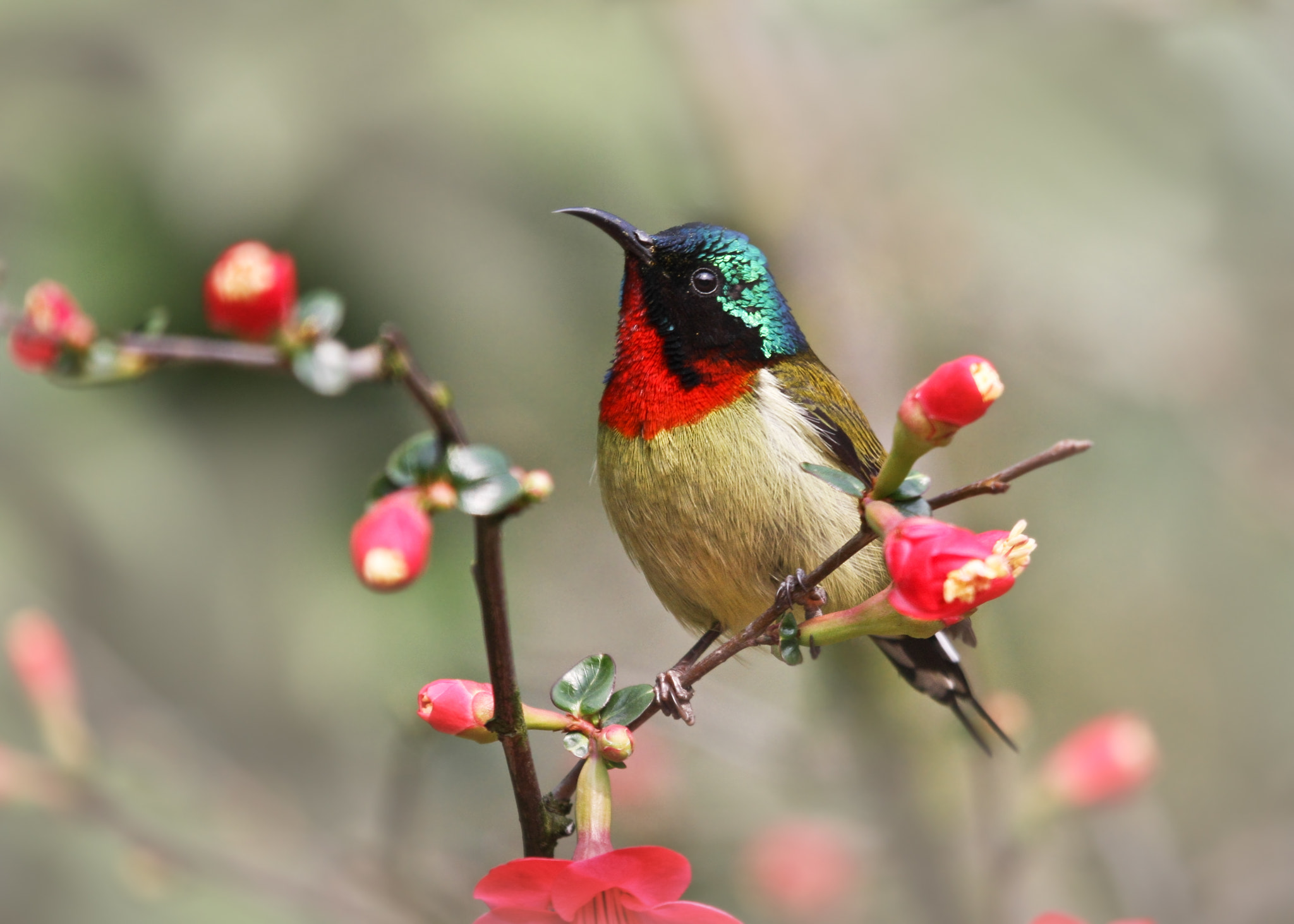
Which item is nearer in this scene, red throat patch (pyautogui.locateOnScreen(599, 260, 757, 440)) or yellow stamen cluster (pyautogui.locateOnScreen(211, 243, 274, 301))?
yellow stamen cluster (pyautogui.locateOnScreen(211, 243, 274, 301))

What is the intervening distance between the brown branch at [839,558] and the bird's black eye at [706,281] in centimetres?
77

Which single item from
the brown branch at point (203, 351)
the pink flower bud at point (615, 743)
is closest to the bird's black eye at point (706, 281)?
the brown branch at point (203, 351)

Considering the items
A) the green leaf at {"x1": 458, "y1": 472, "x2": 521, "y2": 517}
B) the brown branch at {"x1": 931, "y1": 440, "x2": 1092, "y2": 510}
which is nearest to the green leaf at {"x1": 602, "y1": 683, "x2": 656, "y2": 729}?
the green leaf at {"x1": 458, "y1": 472, "x2": 521, "y2": 517}

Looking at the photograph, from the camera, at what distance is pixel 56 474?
3227 mm

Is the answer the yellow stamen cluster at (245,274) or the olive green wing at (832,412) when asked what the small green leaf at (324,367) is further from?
the olive green wing at (832,412)

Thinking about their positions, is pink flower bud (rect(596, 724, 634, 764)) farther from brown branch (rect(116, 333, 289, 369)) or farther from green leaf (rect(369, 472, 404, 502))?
brown branch (rect(116, 333, 289, 369))

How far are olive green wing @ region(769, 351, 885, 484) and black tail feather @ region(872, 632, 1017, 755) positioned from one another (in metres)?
0.30

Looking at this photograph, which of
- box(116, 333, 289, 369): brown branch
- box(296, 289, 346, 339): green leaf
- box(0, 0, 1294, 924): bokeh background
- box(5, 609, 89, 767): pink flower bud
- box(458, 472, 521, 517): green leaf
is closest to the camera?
box(458, 472, 521, 517): green leaf

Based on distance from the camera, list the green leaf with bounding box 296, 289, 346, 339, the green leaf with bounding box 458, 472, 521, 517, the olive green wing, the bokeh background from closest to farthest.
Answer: the green leaf with bounding box 458, 472, 521, 517 → the green leaf with bounding box 296, 289, 346, 339 → the olive green wing → the bokeh background

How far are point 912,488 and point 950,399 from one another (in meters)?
0.13

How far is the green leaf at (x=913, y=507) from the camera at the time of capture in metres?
1.23

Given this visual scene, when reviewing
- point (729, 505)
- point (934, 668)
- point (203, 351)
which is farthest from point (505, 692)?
point (934, 668)

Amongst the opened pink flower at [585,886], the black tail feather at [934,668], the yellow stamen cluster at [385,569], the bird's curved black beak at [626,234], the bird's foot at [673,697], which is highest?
the bird's curved black beak at [626,234]

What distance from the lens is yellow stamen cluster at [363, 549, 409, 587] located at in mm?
1277
